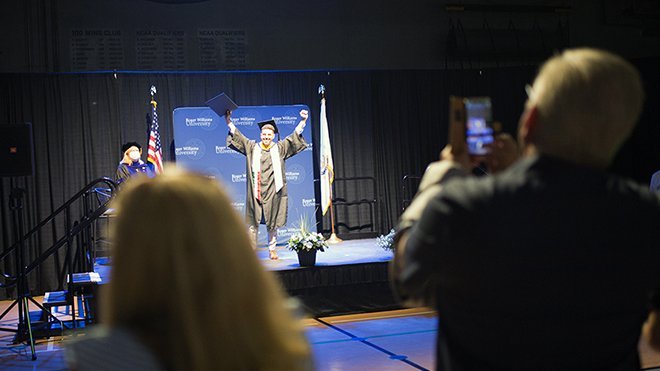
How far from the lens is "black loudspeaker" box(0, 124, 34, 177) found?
247 inches

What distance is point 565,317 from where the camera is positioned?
136 cm

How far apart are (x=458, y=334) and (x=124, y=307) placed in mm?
640

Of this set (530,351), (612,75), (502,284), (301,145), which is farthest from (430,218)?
(301,145)

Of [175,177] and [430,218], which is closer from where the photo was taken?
[175,177]

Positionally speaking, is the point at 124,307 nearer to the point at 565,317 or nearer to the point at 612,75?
the point at 565,317

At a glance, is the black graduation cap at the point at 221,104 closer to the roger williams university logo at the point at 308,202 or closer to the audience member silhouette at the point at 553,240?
the roger williams university logo at the point at 308,202

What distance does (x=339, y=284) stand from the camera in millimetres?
7605

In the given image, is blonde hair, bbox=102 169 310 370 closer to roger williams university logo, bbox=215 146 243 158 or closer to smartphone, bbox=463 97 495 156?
smartphone, bbox=463 97 495 156

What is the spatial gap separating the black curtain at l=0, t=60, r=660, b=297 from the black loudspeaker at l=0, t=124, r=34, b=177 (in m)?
3.57

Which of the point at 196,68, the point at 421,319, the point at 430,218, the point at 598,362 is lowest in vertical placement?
the point at 421,319

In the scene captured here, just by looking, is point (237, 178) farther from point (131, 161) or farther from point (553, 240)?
point (553, 240)

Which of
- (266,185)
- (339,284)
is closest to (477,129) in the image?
(339,284)

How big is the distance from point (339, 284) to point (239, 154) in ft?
11.0

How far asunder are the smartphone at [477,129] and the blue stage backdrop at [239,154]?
28.2ft
